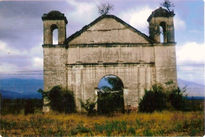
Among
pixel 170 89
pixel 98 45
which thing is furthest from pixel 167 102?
pixel 98 45

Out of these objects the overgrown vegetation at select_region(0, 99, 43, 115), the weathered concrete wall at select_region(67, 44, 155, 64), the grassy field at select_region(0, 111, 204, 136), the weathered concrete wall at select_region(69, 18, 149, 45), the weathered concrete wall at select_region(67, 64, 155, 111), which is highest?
the weathered concrete wall at select_region(69, 18, 149, 45)

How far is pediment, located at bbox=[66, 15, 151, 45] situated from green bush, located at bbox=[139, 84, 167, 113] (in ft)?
12.1

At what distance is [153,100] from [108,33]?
5747mm

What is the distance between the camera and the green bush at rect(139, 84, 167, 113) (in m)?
18.3

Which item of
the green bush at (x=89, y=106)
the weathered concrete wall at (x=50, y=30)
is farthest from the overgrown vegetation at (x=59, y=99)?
the weathered concrete wall at (x=50, y=30)

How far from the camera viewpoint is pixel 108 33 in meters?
20.2

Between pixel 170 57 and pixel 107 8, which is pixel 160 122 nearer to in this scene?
pixel 170 57

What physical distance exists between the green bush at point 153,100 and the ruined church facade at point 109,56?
63cm

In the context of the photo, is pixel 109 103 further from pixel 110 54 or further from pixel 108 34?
pixel 108 34

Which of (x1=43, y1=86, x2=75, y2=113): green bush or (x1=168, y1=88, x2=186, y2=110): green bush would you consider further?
(x1=43, y1=86, x2=75, y2=113): green bush

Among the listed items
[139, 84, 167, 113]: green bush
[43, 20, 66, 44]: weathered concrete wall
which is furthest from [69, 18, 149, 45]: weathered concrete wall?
[139, 84, 167, 113]: green bush

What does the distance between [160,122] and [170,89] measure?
6.06 m

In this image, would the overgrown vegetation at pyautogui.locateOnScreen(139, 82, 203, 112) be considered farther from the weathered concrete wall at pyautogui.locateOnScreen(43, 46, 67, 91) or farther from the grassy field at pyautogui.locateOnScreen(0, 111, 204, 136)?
the weathered concrete wall at pyautogui.locateOnScreen(43, 46, 67, 91)

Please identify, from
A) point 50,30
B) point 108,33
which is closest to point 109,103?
point 108,33
